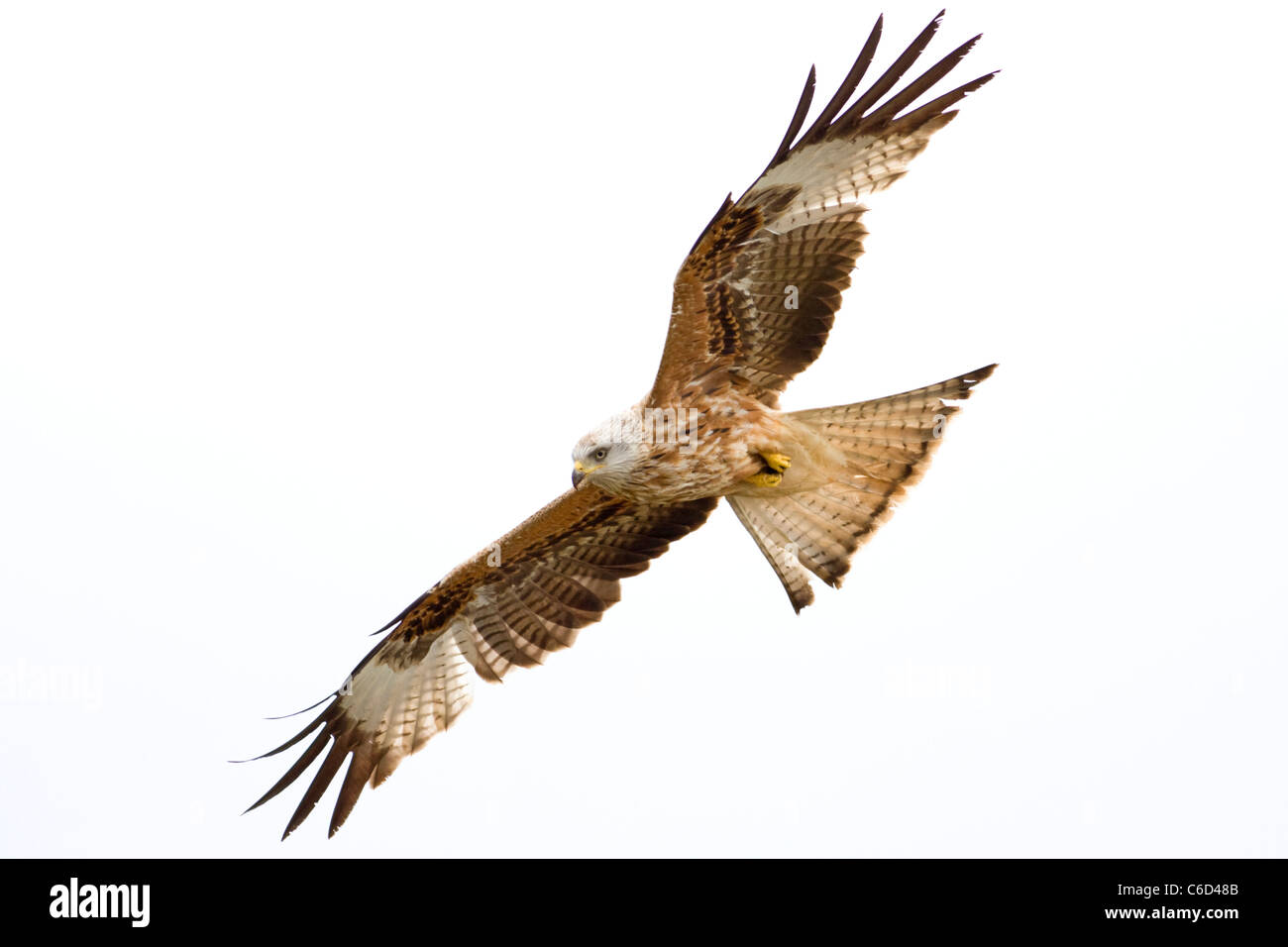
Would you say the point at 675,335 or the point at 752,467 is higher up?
the point at 675,335

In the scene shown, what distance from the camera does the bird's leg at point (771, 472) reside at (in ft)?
28.4

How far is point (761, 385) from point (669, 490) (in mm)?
781

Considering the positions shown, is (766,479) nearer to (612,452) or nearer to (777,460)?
(777,460)

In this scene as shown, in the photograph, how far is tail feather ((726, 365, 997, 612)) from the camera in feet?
28.9

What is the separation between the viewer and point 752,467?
873cm

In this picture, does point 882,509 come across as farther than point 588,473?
Yes

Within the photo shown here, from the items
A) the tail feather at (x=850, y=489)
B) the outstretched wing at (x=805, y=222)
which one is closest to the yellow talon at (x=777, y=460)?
the tail feather at (x=850, y=489)

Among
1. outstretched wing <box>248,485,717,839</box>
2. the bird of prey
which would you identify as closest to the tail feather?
the bird of prey

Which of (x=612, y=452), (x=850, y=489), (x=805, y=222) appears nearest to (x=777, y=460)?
(x=850, y=489)

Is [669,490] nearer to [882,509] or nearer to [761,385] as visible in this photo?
[761,385]

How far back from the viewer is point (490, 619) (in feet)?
31.8

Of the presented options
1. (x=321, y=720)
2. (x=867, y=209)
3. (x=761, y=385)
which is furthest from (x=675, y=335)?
(x=321, y=720)

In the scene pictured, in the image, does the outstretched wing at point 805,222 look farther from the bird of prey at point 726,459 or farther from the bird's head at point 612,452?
the bird's head at point 612,452

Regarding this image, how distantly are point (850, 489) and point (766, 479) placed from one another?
56 centimetres
